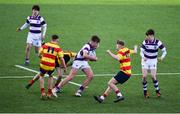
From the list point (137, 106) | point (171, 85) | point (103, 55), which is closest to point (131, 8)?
point (103, 55)

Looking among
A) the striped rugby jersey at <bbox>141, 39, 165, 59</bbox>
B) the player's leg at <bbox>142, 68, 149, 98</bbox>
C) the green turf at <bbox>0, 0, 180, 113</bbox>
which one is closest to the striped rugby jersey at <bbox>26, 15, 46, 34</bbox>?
the green turf at <bbox>0, 0, 180, 113</bbox>

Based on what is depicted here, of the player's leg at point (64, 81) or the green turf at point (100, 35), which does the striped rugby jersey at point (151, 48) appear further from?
the player's leg at point (64, 81)

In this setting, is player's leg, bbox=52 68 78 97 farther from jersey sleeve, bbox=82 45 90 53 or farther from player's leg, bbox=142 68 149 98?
player's leg, bbox=142 68 149 98

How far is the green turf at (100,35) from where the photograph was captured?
2448cm

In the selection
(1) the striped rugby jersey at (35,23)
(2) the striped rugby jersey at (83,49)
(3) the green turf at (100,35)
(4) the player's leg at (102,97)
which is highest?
(2) the striped rugby jersey at (83,49)

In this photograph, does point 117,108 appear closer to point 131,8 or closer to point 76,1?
point 131,8

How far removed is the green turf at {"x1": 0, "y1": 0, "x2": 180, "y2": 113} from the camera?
2448cm

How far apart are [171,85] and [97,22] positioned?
58.2 ft

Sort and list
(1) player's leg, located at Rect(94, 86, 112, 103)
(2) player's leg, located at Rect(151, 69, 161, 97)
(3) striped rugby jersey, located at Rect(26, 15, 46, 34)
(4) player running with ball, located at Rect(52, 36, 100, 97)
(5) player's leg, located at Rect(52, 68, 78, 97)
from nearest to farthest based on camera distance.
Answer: (1) player's leg, located at Rect(94, 86, 112, 103) < (4) player running with ball, located at Rect(52, 36, 100, 97) < (5) player's leg, located at Rect(52, 68, 78, 97) < (2) player's leg, located at Rect(151, 69, 161, 97) < (3) striped rugby jersey, located at Rect(26, 15, 46, 34)

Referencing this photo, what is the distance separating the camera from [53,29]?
42094 millimetres

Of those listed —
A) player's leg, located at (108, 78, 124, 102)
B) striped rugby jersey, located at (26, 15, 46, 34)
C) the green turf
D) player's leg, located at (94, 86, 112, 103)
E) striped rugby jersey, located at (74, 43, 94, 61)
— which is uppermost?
striped rugby jersey, located at (74, 43, 94, 61)

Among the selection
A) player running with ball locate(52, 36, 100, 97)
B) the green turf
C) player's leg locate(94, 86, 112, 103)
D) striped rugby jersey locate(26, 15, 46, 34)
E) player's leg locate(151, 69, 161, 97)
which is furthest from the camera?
striped rugby jersey locate(26, 15, 46, 34)

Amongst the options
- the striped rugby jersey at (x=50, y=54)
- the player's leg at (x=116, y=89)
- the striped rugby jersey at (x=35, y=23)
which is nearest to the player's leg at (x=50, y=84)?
the striped rugby jersey at (x=50, y=54)

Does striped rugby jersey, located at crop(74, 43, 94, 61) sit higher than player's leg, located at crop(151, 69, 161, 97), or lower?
higher
